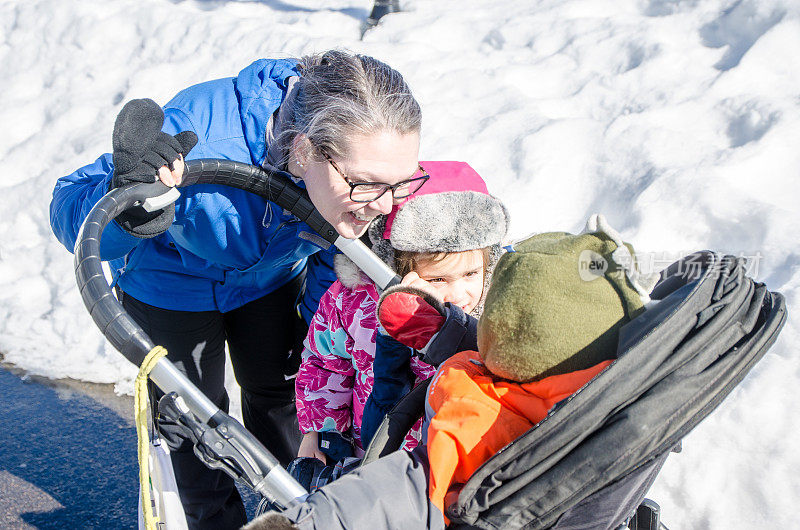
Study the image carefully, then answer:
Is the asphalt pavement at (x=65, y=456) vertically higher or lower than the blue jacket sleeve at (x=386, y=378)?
lower

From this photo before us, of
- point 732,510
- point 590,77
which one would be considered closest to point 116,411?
point 732,510

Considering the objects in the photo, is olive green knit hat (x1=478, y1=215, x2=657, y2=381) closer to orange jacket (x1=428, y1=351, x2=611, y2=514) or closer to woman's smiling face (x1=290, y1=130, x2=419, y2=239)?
orange jacket (x1=428, y1=351, x2=611, y2=514)

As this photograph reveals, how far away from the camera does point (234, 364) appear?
269cm

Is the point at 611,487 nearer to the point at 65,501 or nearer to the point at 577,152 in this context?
the point at 65,501

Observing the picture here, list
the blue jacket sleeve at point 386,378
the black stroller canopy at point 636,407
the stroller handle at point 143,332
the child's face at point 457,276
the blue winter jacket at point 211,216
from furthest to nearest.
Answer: the blue winter jacket at point 211,216
the child's face at point 457,276
the blue jacket sleeve at point 386,378
the stroller handle at point 143,332
the black stroller canopy at point 636,407

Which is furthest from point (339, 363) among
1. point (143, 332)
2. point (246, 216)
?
point (143, 332)

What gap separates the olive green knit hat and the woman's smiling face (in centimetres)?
65

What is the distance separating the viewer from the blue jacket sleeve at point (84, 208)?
6.31ft

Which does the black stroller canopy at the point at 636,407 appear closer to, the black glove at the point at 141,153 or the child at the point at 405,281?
the child at the point at 405,281

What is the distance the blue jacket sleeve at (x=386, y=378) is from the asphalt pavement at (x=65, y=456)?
1291 mm

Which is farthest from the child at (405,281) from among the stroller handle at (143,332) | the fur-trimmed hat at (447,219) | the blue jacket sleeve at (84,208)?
the blue jacket sleeve at (84,208)

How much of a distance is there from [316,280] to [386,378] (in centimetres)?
74

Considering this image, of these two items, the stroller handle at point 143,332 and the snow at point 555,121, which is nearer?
the stroller handle at point 143,332

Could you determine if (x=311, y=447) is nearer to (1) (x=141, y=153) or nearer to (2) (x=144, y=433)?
(2) (x=144, y=433)
